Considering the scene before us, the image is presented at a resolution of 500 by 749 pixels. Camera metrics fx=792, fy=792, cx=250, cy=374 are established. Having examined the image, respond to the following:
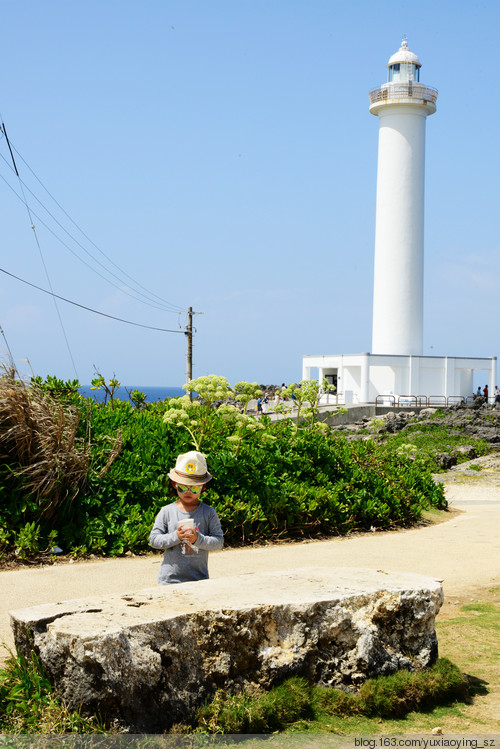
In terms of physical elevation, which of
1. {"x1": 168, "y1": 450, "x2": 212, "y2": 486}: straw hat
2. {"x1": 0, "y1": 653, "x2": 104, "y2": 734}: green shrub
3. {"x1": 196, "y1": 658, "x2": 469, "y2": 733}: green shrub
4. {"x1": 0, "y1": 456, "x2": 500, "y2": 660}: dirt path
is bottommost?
{"x1": 0, "y1": 456, "x2": 500, "y2": 660}: dirt path

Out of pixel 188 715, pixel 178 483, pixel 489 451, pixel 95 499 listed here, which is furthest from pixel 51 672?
pixel 489 451

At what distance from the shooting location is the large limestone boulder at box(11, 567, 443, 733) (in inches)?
157

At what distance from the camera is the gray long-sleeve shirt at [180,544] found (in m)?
5.47

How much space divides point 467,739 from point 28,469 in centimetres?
576

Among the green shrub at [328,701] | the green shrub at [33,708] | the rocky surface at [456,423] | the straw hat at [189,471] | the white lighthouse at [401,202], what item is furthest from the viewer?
the white lighthouse at [401,202]

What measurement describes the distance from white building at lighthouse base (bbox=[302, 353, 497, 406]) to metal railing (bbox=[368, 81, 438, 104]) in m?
14.9

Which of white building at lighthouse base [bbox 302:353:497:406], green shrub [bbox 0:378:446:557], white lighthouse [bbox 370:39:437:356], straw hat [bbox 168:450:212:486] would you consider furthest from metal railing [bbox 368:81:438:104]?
straw hat [bbox 168:450:212:486]

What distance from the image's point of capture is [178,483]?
5707mm

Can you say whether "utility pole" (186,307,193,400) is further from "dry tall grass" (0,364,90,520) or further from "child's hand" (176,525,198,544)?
"child's hand" (176,525,198,544)

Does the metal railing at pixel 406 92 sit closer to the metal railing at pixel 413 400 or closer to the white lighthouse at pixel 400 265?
the white lighthouse at pixel 400 265

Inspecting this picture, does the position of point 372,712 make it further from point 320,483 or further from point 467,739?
point 320,483

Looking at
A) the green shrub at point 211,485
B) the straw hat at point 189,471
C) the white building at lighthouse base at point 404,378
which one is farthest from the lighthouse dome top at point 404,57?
the straw hat at point 189,471

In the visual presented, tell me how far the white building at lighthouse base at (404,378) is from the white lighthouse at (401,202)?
1.45 metres

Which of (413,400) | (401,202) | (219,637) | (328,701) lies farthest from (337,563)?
(401,202)
